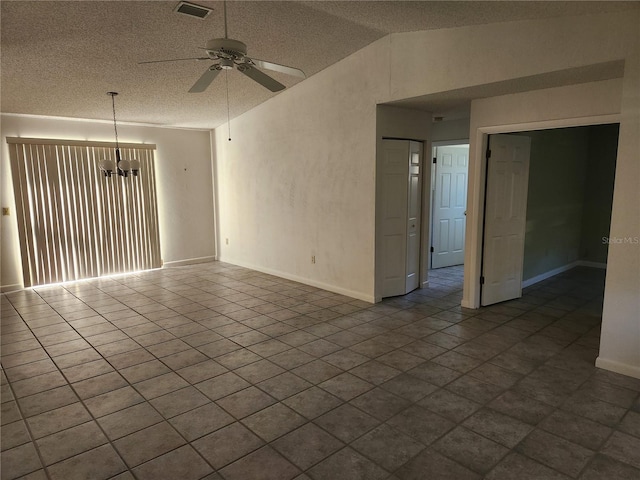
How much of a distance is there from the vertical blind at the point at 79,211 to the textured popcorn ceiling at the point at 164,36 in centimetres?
92

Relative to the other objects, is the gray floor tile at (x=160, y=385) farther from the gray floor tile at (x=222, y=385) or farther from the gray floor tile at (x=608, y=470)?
the gray floor tile at (x=608, y=470)

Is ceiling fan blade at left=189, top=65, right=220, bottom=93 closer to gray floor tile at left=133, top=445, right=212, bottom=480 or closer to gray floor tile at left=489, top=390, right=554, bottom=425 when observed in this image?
gray floor tile at left=133, top=445, right=212, bottom=480

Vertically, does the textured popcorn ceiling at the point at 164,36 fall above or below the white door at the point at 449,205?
above

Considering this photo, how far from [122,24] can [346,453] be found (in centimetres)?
372

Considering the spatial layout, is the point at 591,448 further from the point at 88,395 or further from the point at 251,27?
the point at 251,27

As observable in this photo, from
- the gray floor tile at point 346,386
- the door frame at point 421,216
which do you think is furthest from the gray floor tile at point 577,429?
the door frame at point 421,216

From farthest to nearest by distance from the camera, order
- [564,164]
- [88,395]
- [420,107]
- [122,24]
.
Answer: [564,164]
[420,107]
[122,24]
[88,395]

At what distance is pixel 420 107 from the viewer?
4910 millimetres

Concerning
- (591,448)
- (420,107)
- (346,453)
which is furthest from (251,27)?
(591,448)

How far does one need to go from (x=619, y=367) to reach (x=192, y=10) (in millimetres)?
4425

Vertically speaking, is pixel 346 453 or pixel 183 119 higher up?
pixel 183 119

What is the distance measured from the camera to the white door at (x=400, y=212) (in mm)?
5016

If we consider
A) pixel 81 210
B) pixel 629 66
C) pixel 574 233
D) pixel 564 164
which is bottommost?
pixel 574 233

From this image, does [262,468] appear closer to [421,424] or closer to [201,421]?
[201,421]
